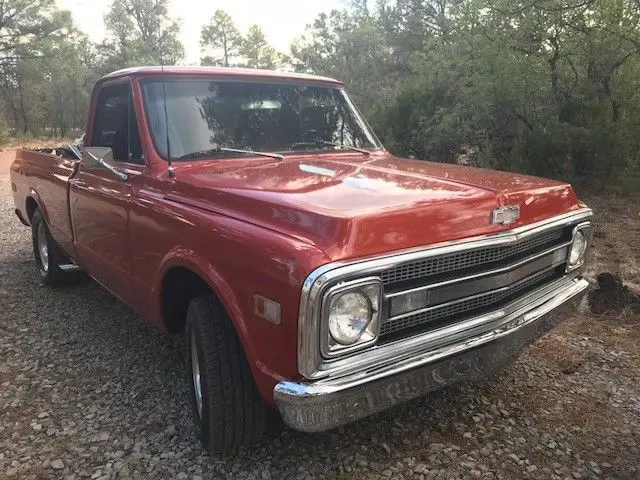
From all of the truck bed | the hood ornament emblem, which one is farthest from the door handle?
the hood ornament emblem

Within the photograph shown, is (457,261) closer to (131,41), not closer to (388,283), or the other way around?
(388,283)

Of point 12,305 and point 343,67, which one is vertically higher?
point 343,67

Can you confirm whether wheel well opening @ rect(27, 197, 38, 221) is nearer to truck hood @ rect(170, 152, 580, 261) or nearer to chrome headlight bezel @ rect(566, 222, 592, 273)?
truck hood @ rect(170, 152, 580, 261)

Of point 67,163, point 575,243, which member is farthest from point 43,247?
point 575,243

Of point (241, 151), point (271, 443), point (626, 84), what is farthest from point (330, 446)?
point (626, 84)

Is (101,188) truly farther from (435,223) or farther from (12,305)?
(435,223)

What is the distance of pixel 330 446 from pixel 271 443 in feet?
0.97

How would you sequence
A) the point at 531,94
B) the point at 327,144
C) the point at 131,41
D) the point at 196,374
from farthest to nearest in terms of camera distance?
the point at 131,41, the point at 531,94, the point at 327,144, the point at 196,374

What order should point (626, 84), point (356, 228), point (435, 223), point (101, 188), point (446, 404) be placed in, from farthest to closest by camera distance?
point (626, 84) → point (101, 188) → point (446, 404) → point (435, 223) → point (356, 228)

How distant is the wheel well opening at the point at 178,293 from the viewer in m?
2.88

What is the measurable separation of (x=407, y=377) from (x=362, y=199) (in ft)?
2.49

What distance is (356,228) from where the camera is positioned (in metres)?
2.11

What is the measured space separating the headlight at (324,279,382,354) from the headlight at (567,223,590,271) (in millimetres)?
1537

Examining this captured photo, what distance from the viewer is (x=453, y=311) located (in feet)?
7.96
